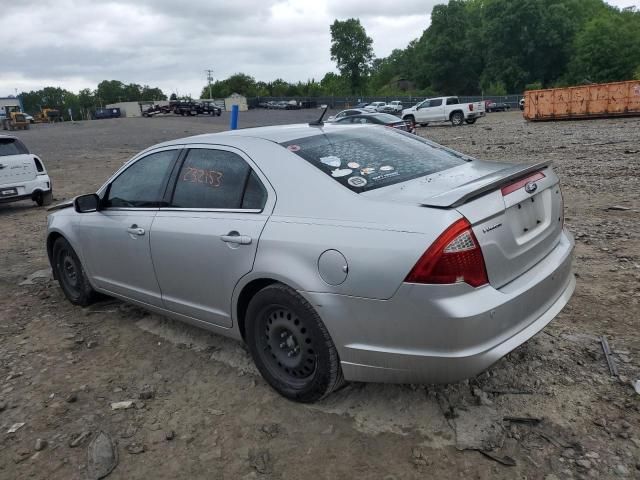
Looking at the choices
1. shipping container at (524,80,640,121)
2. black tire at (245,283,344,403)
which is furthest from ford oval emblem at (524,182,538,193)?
shipping container at (524,80,640,121)

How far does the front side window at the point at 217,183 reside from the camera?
10.7ft

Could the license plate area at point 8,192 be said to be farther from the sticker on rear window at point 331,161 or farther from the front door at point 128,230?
the sticker on rear window at point 331,161

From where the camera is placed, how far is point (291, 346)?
3113mm

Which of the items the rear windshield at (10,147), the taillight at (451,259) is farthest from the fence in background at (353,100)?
the taillight at (451,259)

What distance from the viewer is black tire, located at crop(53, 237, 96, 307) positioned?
189 inches

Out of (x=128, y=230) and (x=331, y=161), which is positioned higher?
(x=331, y=161)

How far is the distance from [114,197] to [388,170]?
237 cm

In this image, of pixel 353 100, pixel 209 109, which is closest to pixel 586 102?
pixel 209 109

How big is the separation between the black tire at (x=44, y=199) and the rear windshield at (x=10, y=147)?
0.86m

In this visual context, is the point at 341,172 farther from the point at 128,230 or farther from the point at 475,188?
the point at 128,230

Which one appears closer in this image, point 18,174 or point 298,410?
point 298,410

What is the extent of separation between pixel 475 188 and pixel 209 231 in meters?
1.63

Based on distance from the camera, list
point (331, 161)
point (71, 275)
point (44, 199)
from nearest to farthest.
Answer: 1. point (331, 161)
2. point (71, 275)
3. point (44, 199)

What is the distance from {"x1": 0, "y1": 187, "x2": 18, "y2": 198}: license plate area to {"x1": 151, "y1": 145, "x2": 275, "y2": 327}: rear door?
7.44 metres
